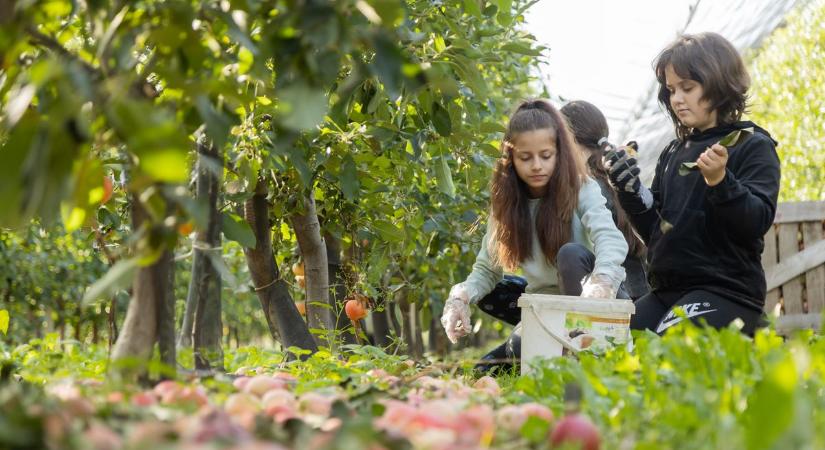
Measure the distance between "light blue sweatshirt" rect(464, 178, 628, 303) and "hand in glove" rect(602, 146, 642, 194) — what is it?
86 millimetres

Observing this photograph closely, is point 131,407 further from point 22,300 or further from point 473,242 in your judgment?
point 22,300

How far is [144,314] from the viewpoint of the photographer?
1.54 metres

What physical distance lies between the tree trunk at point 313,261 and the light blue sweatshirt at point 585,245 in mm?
462

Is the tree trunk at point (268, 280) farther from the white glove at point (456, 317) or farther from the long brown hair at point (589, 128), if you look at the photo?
the long brown hair at point (589, 128)

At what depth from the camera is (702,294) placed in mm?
3223

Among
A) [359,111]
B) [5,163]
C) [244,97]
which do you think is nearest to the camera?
[5,163]

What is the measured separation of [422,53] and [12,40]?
65.2 inches

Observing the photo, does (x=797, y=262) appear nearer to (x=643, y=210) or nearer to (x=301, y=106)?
(x=643, y=210)

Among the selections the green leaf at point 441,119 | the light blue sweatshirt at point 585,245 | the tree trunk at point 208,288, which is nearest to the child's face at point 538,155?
the light blue sweatshirt at point 585,245

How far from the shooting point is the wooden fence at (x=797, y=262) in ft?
19.3

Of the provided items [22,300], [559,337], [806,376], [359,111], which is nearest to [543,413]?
[806,376]

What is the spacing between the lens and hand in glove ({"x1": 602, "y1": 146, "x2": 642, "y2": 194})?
3137 mm

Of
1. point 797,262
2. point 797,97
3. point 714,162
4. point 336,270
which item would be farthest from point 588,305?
point 797,97

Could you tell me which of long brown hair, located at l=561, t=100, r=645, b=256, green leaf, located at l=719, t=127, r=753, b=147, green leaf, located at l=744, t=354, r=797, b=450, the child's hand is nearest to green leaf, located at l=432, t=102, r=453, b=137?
the child's hand
